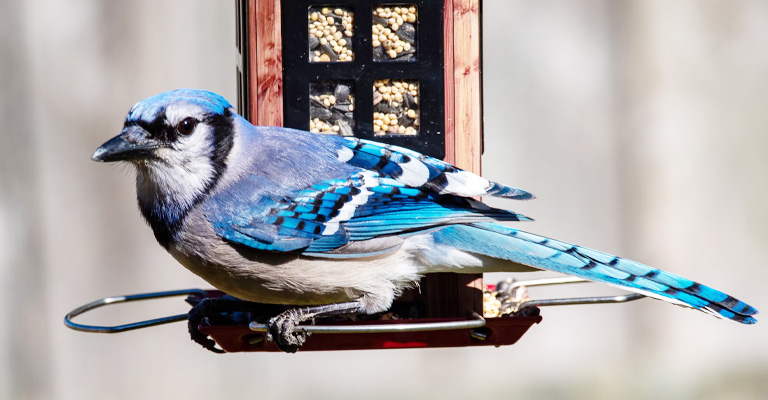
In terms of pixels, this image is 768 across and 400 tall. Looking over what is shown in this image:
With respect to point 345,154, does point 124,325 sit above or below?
below

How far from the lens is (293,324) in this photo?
2877mm

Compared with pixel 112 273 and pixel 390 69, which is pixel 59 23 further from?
pixel 390 69

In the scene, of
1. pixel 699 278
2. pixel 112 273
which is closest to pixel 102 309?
pixel 112 273

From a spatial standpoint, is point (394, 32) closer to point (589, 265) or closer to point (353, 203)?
point (353, 203)

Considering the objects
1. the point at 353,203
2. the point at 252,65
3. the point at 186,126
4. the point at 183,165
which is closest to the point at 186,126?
the point at 186,126

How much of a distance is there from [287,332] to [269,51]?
3.19 feet

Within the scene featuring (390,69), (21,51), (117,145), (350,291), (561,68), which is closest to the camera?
(117,145)

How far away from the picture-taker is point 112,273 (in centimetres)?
507

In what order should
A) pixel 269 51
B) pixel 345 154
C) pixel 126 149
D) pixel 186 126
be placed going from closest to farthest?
pixel 126 149, pixel 186 126, pixel 345 154, pixel 269 51

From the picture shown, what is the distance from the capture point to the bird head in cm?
284

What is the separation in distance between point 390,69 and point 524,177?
7.31 feet

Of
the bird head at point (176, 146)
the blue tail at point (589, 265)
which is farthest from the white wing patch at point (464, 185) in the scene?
the bird head at point (176, 146)

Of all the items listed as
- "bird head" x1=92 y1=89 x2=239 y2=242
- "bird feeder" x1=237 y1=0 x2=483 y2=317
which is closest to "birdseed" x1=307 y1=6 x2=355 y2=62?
"bird feeder" x1=237 y1=0 x2=483 y2=317

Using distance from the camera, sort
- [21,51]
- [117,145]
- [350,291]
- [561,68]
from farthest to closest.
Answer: [561,68] → [21,51] → [350,291] → [117,145]
